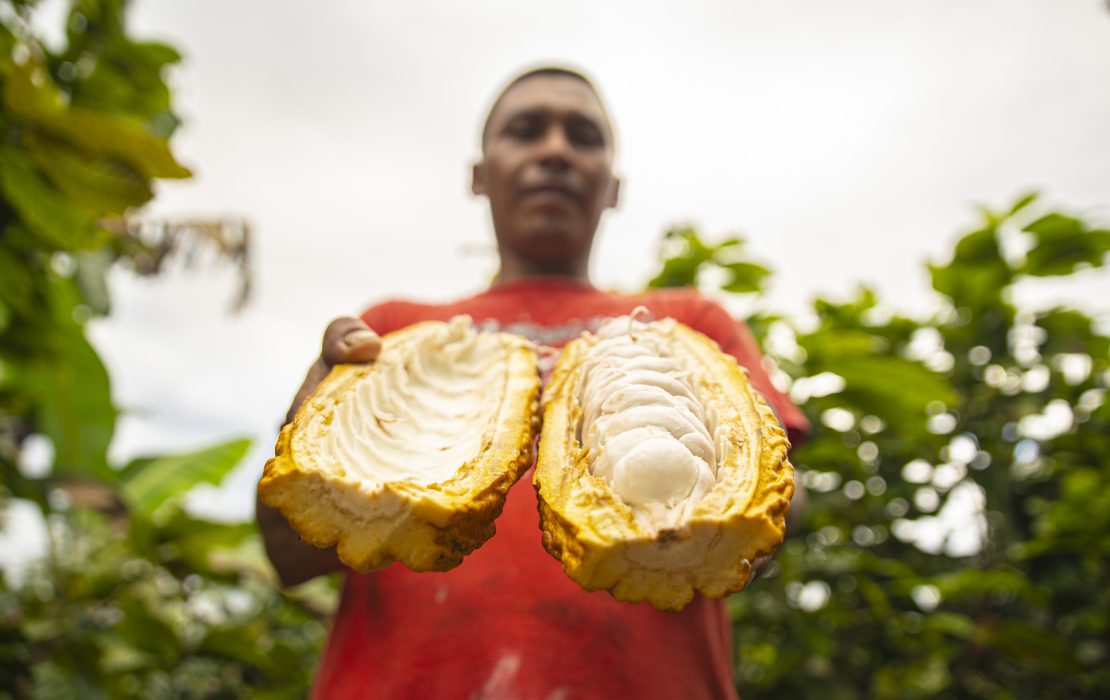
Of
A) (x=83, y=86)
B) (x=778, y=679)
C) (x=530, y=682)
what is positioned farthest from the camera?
(x=83, y=86)

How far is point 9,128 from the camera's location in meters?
1.71

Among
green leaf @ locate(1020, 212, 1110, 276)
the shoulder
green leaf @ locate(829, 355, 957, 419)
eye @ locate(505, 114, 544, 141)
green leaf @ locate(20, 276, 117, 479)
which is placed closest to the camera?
the shoulder

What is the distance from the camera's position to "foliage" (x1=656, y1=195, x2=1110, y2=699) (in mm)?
1976

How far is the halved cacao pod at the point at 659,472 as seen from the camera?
64cm

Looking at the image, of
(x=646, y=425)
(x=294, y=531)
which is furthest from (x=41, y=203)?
(x=646, y=425)

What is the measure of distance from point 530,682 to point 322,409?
0.44 metres

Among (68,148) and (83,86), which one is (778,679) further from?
(83,86)

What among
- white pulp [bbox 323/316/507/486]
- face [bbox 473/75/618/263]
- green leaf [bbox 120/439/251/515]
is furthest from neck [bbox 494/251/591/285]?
green leaf [bbox 120/439/251/515]

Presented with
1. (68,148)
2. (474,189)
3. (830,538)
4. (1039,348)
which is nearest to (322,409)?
(474,189)

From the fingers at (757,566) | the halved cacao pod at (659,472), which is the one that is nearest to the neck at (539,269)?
the halved cacao pod at (659,472)

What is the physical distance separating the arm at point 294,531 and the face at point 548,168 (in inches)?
23.0

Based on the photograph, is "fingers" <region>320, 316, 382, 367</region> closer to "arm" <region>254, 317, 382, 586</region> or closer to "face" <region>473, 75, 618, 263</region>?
"arm" <region>254, 317, 382, 586</region>

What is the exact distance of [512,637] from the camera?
0.95m

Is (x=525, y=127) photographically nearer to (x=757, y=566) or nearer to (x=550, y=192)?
(x=550, y=192)
